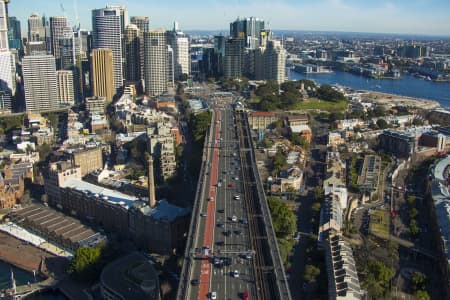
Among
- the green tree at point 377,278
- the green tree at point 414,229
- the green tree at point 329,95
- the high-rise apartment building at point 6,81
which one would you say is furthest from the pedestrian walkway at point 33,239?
the green tree at point 329,95

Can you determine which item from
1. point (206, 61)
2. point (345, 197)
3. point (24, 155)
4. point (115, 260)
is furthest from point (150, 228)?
point (206, 61)

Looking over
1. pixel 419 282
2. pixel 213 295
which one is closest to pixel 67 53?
pixel 419 282

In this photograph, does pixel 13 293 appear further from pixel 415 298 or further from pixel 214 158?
pixel 415 298

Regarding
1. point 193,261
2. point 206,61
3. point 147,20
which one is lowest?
point 193,261

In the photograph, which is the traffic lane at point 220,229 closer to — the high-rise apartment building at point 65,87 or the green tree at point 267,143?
the green tree at point 267,143

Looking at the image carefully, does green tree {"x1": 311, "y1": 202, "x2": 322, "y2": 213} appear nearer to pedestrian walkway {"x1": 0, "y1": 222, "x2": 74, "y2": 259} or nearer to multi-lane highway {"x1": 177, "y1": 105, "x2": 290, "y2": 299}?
multi-lane highway {"x1": 177, "y1": 105, "x2": 290, "y2": 299}

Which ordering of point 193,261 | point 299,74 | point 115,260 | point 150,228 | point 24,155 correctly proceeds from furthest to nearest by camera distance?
point 299,74 → point 24,155 → point 150,228 → point 115,260 → point 193,261
